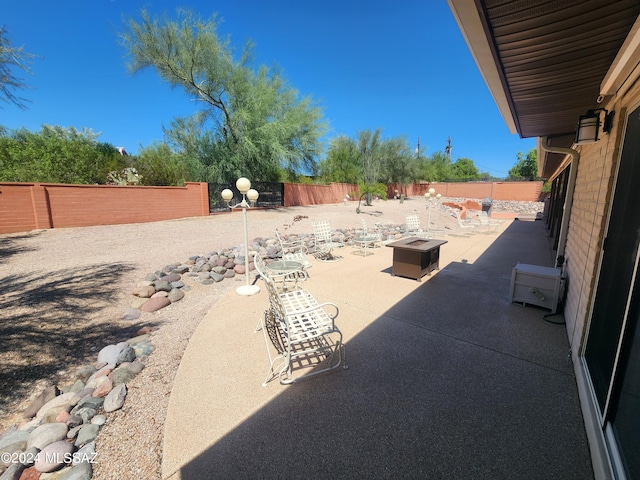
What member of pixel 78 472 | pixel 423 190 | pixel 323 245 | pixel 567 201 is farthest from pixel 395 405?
pixel 423 190

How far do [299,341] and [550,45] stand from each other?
8.93 ft

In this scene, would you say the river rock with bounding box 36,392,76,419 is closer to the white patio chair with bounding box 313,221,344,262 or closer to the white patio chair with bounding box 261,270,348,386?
the white patio chair with bounding box 261,270,348,386

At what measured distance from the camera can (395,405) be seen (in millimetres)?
2035

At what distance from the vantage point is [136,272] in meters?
5.59

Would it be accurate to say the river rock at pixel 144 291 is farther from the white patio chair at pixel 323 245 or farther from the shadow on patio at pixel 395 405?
the white patio chair at pixel 323 245

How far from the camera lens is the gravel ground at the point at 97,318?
2.04m

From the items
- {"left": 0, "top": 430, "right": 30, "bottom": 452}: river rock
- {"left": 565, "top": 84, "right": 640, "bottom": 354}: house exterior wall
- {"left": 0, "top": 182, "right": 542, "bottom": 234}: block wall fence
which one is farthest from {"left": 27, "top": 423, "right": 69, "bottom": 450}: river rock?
{"left": 0, "top": 182, "right": 542, "bottom": 234}: block wall fence

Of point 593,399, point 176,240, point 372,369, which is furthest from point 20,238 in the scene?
point 593,399

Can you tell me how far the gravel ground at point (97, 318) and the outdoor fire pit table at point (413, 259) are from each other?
3117 mm

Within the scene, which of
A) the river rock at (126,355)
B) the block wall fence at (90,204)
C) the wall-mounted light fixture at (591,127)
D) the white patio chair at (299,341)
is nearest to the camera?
the white patio chair at (299,341)

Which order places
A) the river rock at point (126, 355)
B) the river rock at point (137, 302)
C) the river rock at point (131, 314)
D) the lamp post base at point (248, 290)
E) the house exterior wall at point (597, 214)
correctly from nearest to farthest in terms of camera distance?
the house exterior wall at point (597, 214) < the river rock at point (126, 355) < the river rock at point (131, 314) < the river rock at point (137, 302) < the lamp post base at point (248, 290)

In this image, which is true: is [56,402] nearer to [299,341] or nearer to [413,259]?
[299,341]

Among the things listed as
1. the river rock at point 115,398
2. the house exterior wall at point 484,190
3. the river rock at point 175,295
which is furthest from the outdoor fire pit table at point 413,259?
the house exterior wall at point 484,190

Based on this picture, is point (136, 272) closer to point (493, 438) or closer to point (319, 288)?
point (319, 288)
